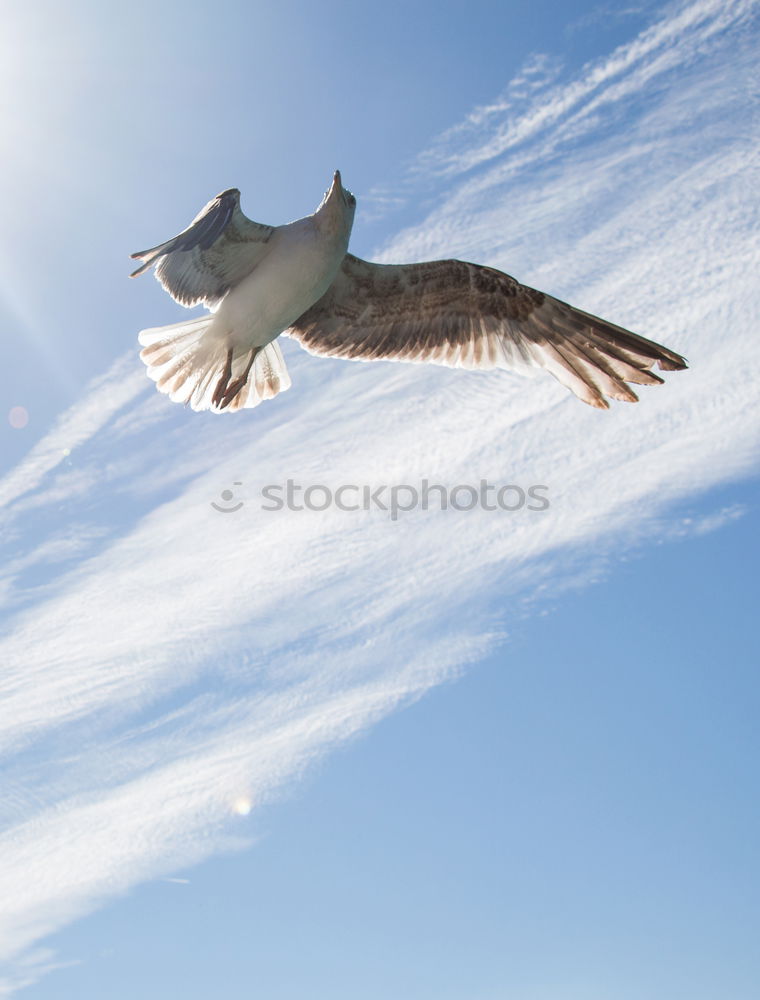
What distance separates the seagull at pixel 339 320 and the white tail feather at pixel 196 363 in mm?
11

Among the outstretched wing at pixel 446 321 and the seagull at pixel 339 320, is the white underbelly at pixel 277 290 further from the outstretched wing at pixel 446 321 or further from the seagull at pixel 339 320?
the outstretched wing at pixel 446 321

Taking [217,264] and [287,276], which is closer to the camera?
[287,276]

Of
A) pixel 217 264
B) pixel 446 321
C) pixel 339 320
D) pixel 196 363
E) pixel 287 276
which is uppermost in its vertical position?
pixel 217 264

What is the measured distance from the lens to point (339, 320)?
33.6 feet

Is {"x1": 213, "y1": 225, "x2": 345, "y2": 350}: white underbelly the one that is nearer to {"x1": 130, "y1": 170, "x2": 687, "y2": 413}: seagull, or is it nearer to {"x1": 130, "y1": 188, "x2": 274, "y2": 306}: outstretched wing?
{"x1": 130, "y1": 170, "x2": 687, "y2": 413}: seagull

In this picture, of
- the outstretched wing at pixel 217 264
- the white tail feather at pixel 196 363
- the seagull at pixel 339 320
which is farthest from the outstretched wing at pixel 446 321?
the outstretched wing at pixel 217 264

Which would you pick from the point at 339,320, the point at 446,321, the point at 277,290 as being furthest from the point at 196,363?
the point at 446,321

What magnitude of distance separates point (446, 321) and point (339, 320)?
3.65ft

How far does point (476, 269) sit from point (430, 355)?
0.99 metres

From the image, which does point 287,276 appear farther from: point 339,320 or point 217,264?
point 339,320

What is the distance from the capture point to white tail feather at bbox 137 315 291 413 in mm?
9367

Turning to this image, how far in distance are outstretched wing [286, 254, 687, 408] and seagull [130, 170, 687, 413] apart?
1 centimetres

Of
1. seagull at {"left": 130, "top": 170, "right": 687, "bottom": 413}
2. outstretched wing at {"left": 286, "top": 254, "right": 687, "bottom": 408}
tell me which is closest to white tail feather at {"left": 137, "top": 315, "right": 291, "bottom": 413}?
seagull at {"left": 130, "top": 170, "right": 687, "bottom": 413}

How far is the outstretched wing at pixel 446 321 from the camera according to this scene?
32.1 ft
